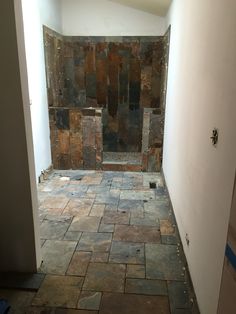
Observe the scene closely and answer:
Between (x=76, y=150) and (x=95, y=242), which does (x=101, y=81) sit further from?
(x=95, y=242)

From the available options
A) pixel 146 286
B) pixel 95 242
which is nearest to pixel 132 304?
pixel 146 286

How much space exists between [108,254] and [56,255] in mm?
408

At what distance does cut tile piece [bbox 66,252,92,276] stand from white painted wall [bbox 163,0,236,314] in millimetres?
755

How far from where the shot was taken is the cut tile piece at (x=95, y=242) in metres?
2.29

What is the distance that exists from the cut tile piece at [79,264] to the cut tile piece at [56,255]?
1.5 inches

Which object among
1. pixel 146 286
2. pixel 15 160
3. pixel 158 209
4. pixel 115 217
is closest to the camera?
pixel 15 160

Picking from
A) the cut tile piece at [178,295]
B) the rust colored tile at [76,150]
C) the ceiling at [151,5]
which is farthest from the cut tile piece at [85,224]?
the ceiling at [151,5]

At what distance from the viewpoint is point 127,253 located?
223 cm

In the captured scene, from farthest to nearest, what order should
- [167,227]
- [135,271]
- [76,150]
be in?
[76,150] → [167,227] → [135,271]

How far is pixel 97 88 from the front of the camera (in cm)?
457

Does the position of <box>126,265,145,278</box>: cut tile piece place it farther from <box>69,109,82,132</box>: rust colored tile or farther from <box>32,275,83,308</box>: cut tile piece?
<box>69,109,82,132</box>: rust colored tile

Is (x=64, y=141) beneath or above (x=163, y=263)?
above

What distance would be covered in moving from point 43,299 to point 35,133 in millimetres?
2056

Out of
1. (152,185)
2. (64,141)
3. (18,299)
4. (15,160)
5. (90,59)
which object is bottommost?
(18,299)
